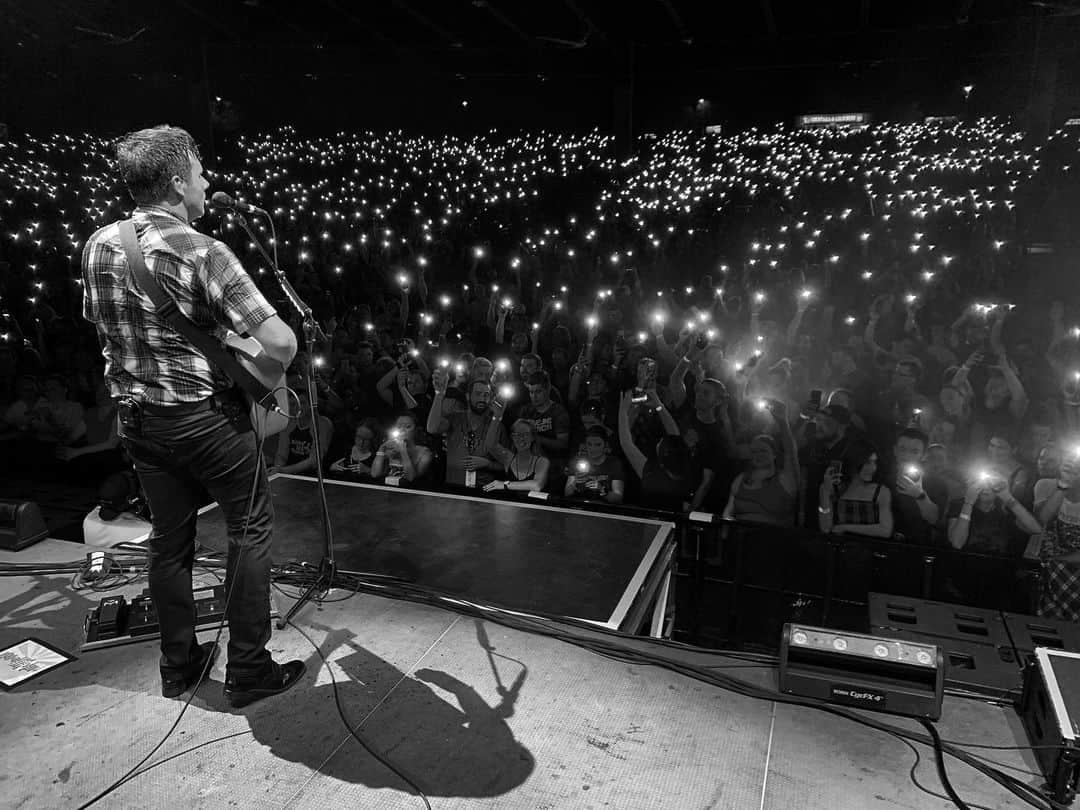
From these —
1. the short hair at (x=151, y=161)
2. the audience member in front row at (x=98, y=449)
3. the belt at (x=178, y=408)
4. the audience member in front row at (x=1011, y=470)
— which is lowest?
the audience member in front row at (x=98, y=449)

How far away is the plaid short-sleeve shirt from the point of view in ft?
4.78

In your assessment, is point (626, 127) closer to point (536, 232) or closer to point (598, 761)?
point (536, 232)

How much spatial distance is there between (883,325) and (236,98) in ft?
29.3

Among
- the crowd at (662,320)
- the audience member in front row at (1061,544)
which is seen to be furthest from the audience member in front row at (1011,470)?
the audience member in front row at (1061,544)

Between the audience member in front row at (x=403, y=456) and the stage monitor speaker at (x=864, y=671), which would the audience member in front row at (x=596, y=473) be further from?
the stage monitor speaker at (x=864, y=671)

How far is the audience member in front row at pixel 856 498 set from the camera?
3.52 metres

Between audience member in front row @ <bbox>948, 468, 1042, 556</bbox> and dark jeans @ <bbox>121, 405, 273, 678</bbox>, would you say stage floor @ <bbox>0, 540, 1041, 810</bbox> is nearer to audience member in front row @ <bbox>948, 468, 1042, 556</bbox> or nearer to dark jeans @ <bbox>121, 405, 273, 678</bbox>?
dark jeans @ <bbox>121, 405, 273, 678</bbox>

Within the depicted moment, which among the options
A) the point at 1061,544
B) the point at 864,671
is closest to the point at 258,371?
the point at 864,671

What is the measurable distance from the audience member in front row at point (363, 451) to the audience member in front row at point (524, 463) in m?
0.88

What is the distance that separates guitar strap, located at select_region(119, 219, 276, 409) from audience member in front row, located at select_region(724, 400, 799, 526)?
2.86 meters

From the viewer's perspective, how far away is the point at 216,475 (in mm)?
1584

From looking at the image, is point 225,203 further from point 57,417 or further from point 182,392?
point 57,417

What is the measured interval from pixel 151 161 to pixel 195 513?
850 mm

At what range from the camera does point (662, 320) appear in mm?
6160
